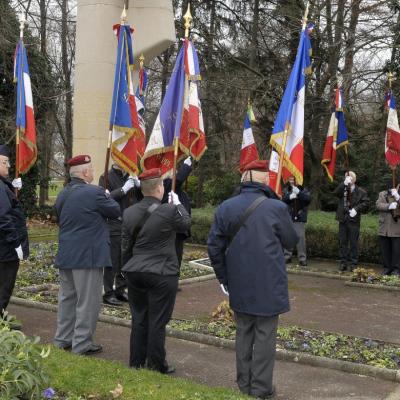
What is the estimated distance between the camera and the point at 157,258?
212 inches

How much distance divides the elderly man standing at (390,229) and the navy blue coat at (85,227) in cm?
693

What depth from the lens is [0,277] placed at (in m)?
6.88

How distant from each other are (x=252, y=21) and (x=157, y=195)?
1679 centimetres

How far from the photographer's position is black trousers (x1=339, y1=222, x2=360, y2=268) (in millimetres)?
12375

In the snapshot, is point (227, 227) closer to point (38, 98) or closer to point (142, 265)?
point (142, 265)

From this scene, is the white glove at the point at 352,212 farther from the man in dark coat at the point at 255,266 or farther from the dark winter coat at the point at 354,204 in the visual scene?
the man in dark coat at the point at 255,266

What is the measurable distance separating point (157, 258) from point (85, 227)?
1.17 m

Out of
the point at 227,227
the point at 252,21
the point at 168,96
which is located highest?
the point at 252,21

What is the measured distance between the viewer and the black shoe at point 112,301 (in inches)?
335

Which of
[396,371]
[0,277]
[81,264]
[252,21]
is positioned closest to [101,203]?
[81,264]

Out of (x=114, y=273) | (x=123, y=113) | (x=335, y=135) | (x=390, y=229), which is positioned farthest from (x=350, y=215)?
(x=123, y=113)

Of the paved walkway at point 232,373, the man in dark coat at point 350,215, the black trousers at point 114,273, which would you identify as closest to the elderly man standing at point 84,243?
the paved walkway at point 232,373

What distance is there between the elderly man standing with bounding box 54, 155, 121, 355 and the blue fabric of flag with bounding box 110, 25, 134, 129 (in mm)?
1419

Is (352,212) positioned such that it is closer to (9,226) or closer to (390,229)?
(390,229)
